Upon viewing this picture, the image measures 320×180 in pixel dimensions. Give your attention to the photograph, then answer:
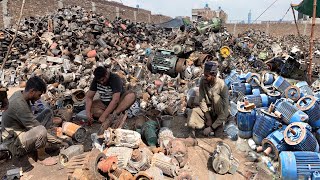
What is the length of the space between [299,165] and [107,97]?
291cm

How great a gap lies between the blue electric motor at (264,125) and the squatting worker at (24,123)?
2.88 metres

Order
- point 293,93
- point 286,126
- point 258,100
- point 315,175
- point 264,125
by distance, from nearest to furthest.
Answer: point 315,175 → point 286,126 → point 264,125 → point 293,93 → point 258,100

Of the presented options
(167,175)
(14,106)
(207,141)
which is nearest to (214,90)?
(207,141)

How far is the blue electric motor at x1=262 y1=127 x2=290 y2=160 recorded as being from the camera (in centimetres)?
320

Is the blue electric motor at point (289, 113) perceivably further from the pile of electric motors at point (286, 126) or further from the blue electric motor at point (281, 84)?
the blue electric motor at point (281, 84)

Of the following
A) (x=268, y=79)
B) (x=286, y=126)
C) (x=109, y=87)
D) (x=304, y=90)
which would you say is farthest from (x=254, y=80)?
(x=109, y=87)

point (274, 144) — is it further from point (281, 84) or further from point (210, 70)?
point (281, 84)

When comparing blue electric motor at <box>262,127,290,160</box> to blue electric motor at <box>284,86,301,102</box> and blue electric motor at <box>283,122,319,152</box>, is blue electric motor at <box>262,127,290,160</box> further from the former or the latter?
blue electric motor at <box>284,86,301,102</box>

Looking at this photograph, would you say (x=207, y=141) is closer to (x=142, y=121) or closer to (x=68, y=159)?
(x=142, y=121)

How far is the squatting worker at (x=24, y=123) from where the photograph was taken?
2840mm

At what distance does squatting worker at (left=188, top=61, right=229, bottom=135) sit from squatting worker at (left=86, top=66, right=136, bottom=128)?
1.14 metres

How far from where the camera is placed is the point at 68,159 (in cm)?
316

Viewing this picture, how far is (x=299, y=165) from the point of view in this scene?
108 inches

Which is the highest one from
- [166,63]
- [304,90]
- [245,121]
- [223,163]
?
[166,63]
